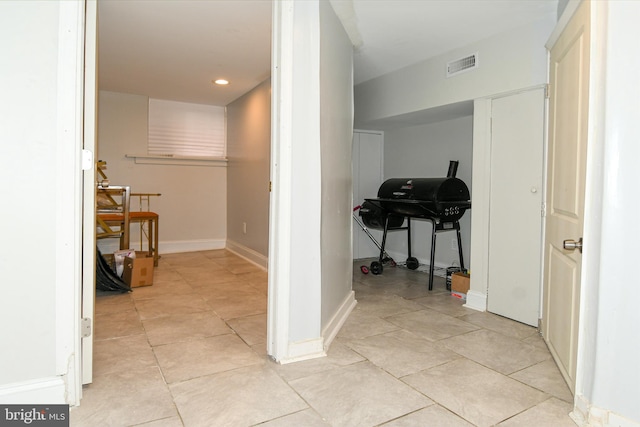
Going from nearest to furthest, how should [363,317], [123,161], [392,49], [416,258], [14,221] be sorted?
[14,221] < [363,317] < [392,49] < [416,258] < [123,161]

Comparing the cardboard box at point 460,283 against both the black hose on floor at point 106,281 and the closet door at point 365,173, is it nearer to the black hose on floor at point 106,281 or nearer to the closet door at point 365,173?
the closet door at point 365,173

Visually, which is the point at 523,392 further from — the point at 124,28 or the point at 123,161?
the point at 123,161

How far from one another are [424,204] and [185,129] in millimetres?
3673

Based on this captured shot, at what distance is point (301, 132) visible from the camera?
2.18 meters

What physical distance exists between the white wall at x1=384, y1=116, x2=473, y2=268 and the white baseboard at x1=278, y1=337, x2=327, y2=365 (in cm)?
253

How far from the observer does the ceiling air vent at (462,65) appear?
3.19 metres

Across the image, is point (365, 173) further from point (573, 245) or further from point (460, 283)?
point (573, 245)

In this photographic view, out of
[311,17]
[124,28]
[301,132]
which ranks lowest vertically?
[301,132]

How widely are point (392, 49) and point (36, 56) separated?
2.70 meters

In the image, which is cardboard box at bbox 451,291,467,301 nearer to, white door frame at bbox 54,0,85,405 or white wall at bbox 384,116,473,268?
white wall at bbox 384,116,473,268

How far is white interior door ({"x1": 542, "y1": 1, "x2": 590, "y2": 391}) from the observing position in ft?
5.98

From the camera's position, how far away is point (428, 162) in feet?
15.3

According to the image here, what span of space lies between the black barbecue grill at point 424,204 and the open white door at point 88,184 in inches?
111

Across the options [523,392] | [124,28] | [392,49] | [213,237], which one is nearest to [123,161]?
[213,237]
